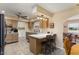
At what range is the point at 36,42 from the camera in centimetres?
205

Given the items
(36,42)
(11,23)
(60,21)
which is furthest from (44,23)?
(11,23)

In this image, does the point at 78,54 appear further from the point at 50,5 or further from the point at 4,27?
the point at 4,27

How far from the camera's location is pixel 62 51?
6.22 ft


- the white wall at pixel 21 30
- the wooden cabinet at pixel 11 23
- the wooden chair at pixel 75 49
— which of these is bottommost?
the wooden chair at pixel 75 49

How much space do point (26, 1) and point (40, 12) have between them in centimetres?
33

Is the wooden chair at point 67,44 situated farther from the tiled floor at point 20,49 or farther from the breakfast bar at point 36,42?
the breakfast bar at point 36,42

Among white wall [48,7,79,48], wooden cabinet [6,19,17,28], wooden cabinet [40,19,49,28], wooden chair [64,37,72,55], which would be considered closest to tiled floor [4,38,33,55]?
wooden cabinet [6,19,17,28]

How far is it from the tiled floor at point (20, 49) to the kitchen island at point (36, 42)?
99 millimetres

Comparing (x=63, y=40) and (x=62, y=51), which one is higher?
(x=63, y=40)

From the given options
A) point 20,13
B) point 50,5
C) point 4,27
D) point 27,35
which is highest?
point 50,5

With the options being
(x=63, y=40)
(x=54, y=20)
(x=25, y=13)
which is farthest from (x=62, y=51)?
(x=25, y=13)

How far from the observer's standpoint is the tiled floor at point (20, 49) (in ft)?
5.88

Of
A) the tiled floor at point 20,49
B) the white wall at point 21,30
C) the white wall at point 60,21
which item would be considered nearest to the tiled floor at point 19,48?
the tiled floor at point 20,49

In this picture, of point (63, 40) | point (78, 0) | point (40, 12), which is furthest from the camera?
point (63, 40)
